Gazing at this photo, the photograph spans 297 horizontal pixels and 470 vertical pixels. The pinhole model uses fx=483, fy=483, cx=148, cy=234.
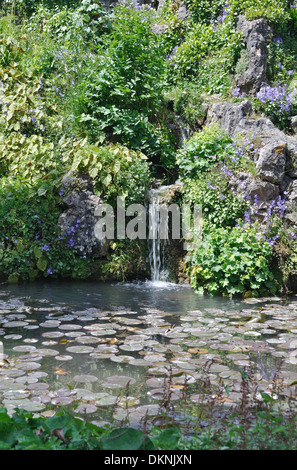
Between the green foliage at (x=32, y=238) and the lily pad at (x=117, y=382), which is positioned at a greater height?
the green foliage at (x=32, y=238)

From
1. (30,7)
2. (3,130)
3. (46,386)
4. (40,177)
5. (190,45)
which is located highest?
(30,7)

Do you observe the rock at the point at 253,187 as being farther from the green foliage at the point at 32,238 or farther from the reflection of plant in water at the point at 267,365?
the reflection of plant in water at the point at 267,365

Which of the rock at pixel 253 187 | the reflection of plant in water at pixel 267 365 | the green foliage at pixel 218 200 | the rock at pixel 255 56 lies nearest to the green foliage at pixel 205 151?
the green foliage at pixel 218 200

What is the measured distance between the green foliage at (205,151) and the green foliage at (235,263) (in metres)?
1.38

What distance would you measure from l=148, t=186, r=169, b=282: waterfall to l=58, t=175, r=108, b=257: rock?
2.53 feet

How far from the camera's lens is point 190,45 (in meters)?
10.9

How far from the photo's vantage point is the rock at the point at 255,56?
9.52 meters

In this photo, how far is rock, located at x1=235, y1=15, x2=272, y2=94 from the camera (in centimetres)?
952

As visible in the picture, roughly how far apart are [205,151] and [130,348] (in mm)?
4686

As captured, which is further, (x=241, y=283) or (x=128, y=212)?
(x=128, y=212)

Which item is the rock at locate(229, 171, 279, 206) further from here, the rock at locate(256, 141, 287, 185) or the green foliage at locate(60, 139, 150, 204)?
the green foliage at locate(60, 139, 150, 204)

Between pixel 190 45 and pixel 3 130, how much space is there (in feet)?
15.1

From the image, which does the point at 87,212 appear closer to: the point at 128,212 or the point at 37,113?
the point at 128,212
